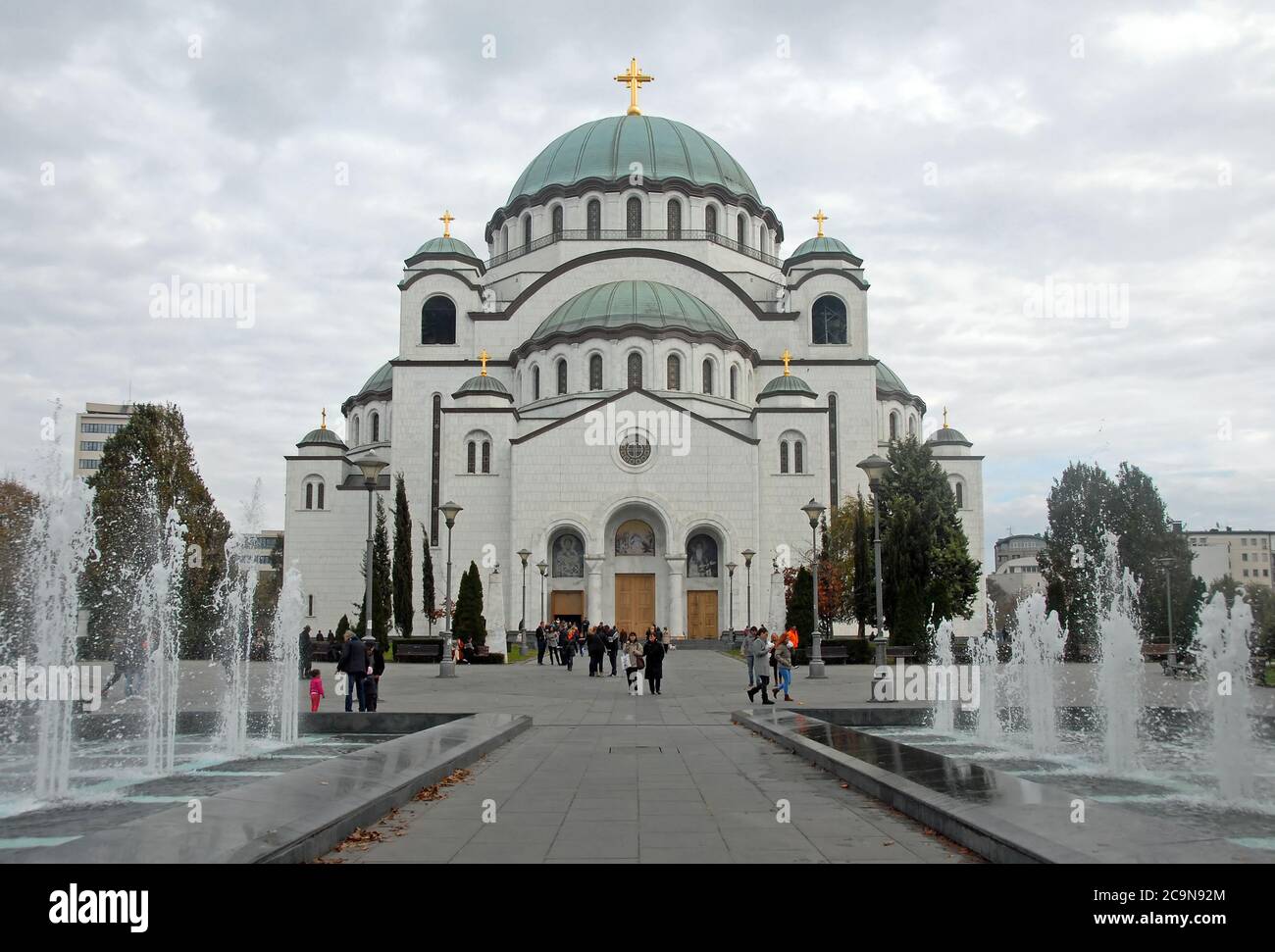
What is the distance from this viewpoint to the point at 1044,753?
37.5 ft

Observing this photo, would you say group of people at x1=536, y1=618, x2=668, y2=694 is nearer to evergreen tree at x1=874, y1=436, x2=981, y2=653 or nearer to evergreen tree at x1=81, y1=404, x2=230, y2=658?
evergreen tree at x1=874, y1=436, x2=981, y2=653

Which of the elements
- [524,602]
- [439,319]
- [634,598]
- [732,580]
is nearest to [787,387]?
[732,580]

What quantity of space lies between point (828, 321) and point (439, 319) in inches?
707

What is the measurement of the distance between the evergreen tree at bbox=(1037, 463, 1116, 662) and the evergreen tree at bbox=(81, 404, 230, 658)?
118ft

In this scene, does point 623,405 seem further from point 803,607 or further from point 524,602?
point 803,607

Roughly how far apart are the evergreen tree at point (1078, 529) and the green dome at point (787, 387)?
15172 mm

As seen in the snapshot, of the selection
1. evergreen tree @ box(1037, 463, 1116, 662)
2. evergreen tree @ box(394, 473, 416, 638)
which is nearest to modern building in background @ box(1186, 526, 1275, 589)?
evergreen tree @ box(1037, 463, 1116, 662)

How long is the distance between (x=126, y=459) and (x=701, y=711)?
3000cm

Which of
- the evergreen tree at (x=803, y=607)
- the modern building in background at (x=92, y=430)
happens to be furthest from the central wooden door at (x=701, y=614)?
the modern building in background at (x=92, y=430)

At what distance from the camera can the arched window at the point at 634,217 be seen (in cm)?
5078

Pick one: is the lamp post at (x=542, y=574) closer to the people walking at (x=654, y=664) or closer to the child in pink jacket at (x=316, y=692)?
the people walking at (x=654, y=664)

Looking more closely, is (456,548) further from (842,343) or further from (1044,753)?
(1044,753)

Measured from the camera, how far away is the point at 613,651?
27156 millimetres

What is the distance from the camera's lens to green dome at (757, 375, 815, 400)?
45062 mm
